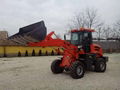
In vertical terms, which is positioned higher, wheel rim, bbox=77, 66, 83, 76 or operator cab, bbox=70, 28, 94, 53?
operator cab, bbox=70, 28, 94, 53

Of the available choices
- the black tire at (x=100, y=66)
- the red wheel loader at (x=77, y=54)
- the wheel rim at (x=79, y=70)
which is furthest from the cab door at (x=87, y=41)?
the wheel rim at (x=79, y=70)

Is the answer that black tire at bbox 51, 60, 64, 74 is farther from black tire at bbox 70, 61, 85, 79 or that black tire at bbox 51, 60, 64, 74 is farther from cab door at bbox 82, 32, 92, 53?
cab door at bbox 82, 32, 92, 53

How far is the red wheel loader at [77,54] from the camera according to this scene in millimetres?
6414

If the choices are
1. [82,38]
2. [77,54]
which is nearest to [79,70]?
[77,54]

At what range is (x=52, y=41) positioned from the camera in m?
6.43

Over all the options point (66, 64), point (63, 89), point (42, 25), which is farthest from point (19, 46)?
point (63, 89)

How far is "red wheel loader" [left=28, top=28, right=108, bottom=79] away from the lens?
21.0 ft

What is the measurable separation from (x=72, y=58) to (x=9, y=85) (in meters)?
3.12

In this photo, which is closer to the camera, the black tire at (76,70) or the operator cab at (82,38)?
the black tire at (76,70)

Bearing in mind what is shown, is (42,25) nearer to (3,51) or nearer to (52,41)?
(3,51)

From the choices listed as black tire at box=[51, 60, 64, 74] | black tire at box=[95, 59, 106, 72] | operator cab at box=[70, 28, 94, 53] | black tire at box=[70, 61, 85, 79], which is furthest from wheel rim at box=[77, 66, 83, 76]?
black tire at box=[95, 59, 106, 72]

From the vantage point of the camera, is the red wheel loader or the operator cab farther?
the operator cab

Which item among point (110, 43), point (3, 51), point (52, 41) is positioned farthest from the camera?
point (110, 43)

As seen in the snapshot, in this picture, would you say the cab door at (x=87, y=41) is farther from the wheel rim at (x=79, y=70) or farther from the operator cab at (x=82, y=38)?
the wheel rim at (x=79, y=70)
